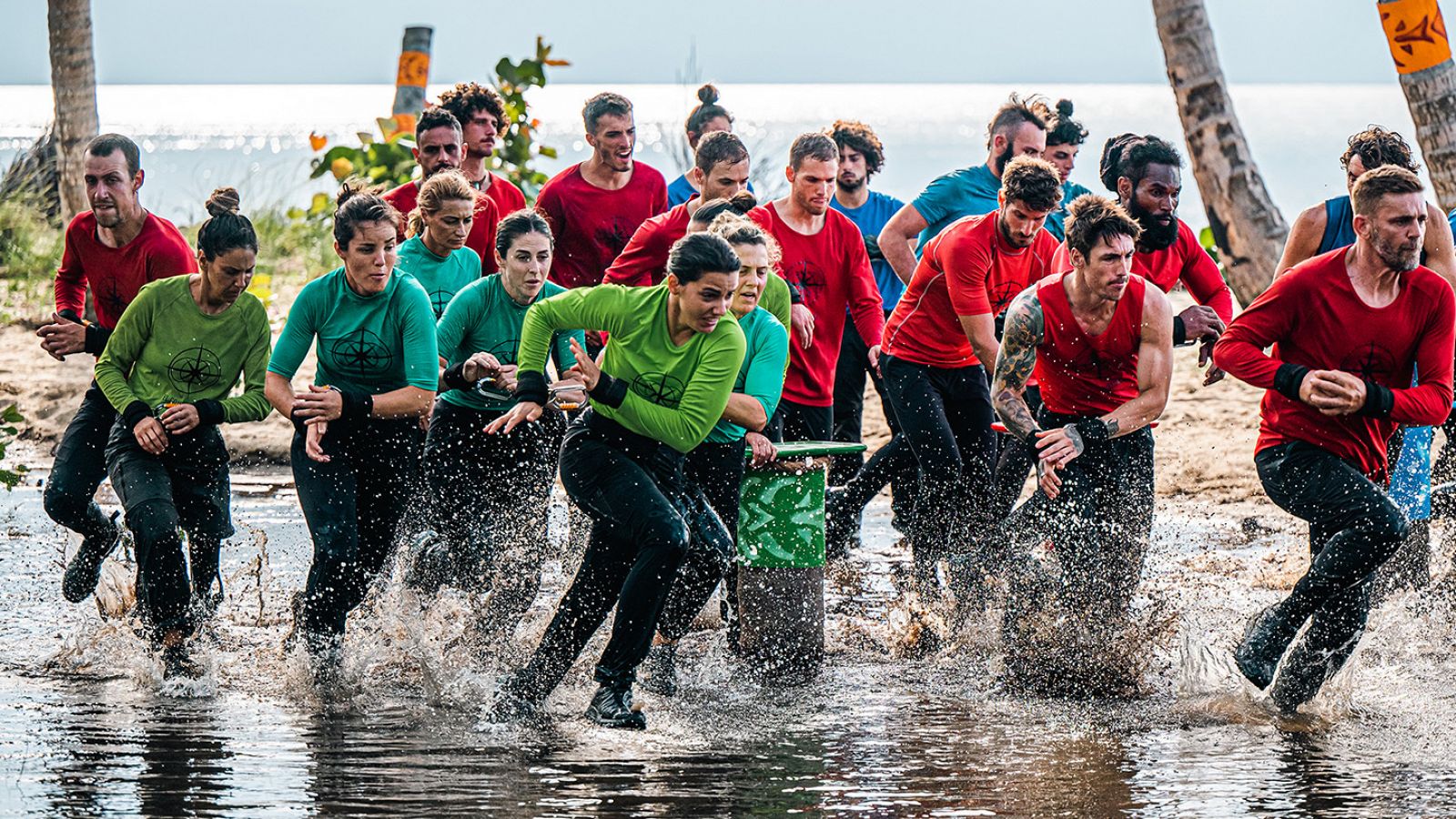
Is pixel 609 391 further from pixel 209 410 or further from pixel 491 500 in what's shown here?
pixel 209 410

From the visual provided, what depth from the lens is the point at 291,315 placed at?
7059 mm

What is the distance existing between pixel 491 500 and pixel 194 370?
1.25 metres

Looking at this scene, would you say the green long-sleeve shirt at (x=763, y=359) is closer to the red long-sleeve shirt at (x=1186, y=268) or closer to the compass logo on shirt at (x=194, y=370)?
the red long-sleeve shirt at (x=1186, y=268)

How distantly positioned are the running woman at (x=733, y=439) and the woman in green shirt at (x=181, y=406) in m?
1.70

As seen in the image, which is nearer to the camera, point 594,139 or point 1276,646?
point 1276,646

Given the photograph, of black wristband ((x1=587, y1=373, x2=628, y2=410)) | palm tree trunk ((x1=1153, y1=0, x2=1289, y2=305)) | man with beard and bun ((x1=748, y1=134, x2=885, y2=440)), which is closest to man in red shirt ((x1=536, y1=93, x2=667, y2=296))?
man with beard and bun ((x1=748, y1=134, x2=885, y2=440))

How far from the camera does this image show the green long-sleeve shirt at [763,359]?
22.6 feet

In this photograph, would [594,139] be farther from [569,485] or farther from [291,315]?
[569,485]

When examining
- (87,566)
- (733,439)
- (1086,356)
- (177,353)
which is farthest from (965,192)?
(87,566)

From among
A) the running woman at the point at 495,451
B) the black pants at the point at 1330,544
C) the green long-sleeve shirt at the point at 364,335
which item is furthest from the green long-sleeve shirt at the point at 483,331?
the black pants at the point at 1330,544

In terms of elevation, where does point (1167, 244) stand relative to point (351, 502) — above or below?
above

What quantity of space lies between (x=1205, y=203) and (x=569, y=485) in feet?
27.1

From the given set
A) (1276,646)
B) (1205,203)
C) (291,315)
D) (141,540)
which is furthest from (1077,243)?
(1205,203)

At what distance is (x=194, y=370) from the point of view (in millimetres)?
7156
